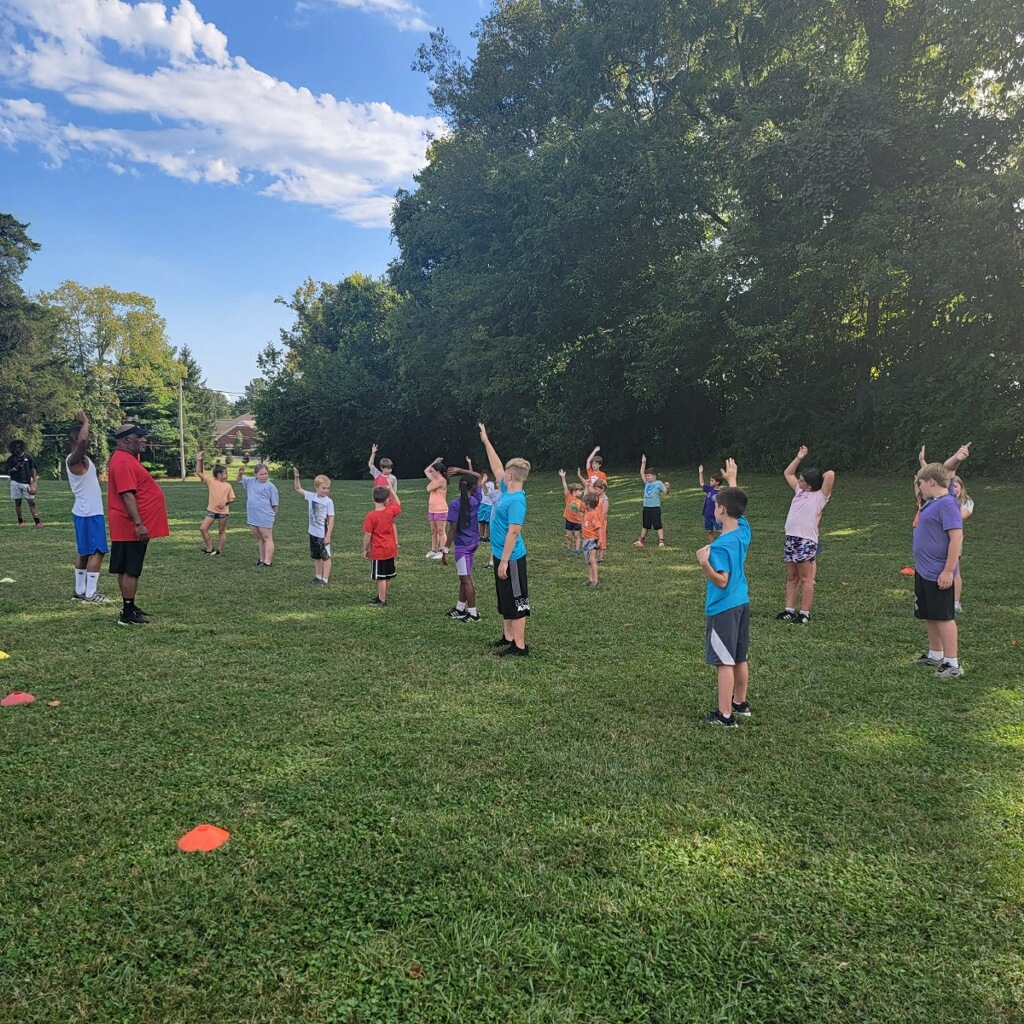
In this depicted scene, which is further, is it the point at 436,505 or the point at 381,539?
the point at 436,505

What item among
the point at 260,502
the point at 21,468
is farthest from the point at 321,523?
the point at 21,468

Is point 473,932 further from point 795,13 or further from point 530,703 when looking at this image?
point 795,13

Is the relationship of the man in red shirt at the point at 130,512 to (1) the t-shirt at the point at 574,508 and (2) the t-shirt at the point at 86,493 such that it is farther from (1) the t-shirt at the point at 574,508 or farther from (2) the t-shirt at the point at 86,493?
(1) the t-shirt at the point at 574,508

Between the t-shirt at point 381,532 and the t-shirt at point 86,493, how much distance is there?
3040mm

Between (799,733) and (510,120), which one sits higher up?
(510,120)

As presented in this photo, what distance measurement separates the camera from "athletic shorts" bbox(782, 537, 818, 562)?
25.3 feet

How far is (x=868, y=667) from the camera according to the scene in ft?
20.8

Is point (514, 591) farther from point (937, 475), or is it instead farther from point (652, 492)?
point (652, 492)

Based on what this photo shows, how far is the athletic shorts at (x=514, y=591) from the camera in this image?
21.1ft

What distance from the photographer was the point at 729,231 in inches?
911

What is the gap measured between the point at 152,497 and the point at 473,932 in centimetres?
598

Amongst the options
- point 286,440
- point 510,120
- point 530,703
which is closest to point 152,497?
point 530,703

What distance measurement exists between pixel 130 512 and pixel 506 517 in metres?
3.80

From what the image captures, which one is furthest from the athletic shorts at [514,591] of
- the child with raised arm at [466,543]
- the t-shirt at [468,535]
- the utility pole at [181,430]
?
the utility pole at [181,430]
